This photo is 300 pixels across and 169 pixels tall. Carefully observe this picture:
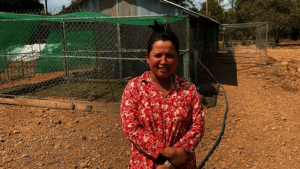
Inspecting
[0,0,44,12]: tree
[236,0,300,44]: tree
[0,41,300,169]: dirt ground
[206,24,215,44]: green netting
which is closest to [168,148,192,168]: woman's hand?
[0,41,300,169]: dirt ground

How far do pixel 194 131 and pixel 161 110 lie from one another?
0.28 metres

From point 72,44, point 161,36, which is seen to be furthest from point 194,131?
point 72,44

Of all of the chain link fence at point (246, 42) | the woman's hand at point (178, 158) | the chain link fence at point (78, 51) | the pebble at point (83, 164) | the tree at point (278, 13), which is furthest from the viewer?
the tree at point (278, 13)

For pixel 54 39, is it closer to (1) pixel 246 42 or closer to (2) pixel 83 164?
(2) pixel 83 164

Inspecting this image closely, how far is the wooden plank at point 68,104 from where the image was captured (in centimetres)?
618

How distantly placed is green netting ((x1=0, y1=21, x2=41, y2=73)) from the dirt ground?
7.42ft

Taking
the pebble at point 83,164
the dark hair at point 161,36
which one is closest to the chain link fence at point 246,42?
the pebble at point 83,164

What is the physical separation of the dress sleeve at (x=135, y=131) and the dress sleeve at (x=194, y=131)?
15cm

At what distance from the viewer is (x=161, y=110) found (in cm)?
175

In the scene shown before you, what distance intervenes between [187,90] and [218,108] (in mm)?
5146

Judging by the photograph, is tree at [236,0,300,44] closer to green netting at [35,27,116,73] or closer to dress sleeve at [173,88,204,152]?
green netting at [35,27,116,73]

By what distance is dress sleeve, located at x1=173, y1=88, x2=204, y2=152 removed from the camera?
1.71 metres

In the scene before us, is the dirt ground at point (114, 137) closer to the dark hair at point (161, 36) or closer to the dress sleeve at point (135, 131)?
the dress sleeve at point (135, 131)

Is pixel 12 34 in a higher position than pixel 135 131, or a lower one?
higher
